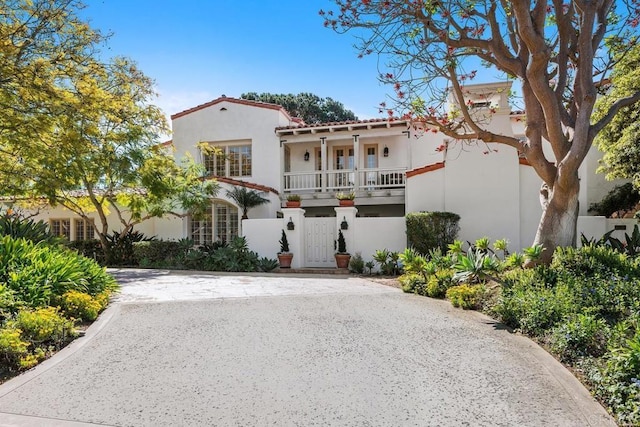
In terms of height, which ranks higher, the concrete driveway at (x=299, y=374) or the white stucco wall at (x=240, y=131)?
the white stucco wall at (x=240, y=131)

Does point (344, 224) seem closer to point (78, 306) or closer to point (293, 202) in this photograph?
point (293, 202)

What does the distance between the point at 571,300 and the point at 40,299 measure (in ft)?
27.6

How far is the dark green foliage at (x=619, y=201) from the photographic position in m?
14.5

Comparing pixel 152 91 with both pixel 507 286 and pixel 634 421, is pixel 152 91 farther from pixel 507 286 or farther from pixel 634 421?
pixel 634 421

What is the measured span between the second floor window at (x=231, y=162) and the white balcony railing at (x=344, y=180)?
2.27 m

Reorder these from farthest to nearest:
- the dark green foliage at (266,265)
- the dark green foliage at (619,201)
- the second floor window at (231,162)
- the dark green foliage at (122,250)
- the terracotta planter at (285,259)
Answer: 1. the second floor window at (231,162)
2. the dark green foliage at (122,250)
3. the terracotta planter at (285,259)
4. the dark green foliage at (266,265)
5. the dark green foliage at (619,201)

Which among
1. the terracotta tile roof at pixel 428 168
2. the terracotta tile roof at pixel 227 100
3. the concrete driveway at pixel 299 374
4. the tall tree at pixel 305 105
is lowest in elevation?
the concrete driveway at pixel 299 374

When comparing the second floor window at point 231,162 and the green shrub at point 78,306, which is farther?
the second floor window at point 231,162

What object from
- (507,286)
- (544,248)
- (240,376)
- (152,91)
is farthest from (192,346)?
(152,91)

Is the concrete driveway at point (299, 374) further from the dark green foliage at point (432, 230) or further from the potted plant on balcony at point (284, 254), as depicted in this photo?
the potted plant on balcony at point (284, 254)

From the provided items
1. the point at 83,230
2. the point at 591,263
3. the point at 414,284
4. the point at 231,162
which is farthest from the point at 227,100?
the point at 591,263

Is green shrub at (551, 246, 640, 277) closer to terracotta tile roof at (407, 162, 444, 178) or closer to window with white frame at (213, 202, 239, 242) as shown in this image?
terracotta tile roof at (407, 162, 444, 178)

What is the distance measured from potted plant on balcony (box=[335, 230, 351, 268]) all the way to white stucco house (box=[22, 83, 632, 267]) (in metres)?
0.26

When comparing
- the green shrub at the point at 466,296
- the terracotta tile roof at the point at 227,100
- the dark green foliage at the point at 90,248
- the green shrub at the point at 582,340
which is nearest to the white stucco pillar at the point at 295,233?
the terracotta tile roof at the point at 227,100
